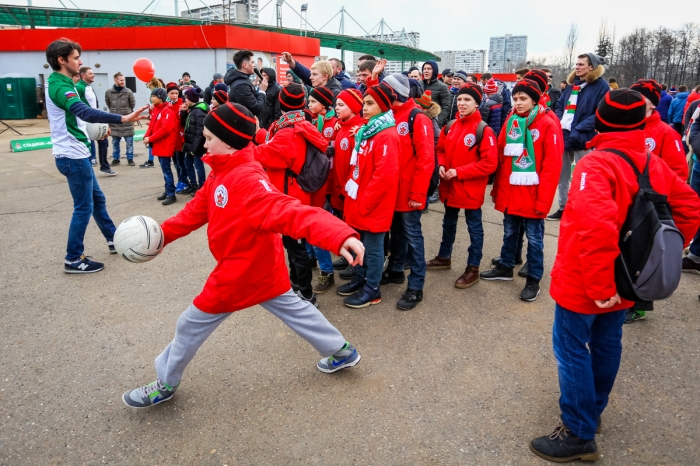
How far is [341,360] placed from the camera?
10.9 feet

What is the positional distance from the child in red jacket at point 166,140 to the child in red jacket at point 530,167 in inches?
224

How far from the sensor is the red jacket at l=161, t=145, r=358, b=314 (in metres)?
2.48

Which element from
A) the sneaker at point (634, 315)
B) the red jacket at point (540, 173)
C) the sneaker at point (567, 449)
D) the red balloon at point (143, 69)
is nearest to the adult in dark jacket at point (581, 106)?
the red jacket at point (540, 173)

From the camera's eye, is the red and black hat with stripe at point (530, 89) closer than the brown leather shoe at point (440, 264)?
Yes

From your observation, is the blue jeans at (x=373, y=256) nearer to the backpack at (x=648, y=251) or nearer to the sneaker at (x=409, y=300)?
the sneaker at (x=409, y=300)

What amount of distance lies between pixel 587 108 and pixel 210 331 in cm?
604

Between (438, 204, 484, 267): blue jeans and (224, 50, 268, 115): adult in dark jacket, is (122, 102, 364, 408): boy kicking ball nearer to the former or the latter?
(438, 204, 484, 267): blue jeans

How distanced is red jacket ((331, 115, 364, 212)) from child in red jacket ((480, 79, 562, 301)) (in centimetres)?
152

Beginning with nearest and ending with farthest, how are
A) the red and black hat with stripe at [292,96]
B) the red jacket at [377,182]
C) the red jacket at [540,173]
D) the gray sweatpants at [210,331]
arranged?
the gray sweatpants at [210,331]
the red jacket at [377,182]
the red and black hat with stripe at [292,96]
the red jacket at [540,173]

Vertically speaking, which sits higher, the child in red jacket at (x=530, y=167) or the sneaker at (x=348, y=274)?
the child in red jacket at (x=530, y=167)

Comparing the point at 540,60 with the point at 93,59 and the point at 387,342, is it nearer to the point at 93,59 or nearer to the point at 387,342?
the point at 93,59

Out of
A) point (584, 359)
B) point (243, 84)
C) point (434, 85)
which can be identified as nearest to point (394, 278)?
point (584, 359)

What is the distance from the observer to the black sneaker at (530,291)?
4.56 m

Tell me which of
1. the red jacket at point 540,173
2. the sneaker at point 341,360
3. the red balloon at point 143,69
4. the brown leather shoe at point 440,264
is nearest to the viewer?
the sneaker at point 341,360
